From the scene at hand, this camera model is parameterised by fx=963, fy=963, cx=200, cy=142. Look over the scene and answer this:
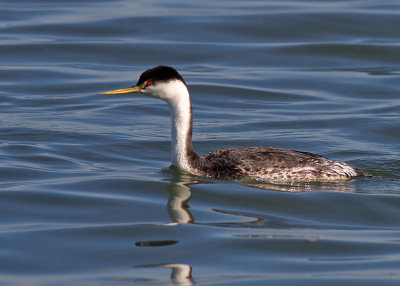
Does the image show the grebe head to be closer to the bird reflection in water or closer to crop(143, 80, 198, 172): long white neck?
crop(143, 80, 198, 172): long white neck

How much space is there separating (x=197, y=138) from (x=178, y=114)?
3.15 m

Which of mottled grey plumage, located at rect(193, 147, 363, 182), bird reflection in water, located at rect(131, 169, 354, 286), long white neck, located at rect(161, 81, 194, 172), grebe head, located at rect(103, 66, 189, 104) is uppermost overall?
grebe head, located at rect(103, 66, 189, 104)

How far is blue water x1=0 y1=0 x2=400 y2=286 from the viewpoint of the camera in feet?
29.5

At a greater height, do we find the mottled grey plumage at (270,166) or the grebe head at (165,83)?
the grebe head at (165,83)

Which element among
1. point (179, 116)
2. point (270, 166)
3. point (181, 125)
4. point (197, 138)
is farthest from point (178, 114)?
point (197, 138)

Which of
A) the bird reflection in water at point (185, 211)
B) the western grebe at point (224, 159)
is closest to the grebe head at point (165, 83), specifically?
the western grebe at point (224, 159)

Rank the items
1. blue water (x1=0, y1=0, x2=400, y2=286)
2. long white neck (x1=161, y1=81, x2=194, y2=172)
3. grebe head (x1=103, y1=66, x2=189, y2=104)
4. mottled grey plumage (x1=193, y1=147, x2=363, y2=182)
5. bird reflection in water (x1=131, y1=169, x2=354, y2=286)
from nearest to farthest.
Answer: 1. bird reflection in water (x1=131, y1=169, x2=354, y2=286)
2. blue water (x1=0, y1=0, x2=400, y2=286)
3. grebe head (x1=103, y1=66, x2=189, y2=104)
4. long white neck (x1=161, y1=81, x2=194, y2=172)
5. mottled grey plumage (x1=193, y1=147, x2=363, y2=182)

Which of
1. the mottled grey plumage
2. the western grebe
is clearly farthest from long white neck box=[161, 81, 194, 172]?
the mottled grey plumage

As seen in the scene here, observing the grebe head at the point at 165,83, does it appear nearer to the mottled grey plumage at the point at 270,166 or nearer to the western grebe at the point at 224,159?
the western grebe at the point at 224,159

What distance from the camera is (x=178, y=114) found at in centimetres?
1189

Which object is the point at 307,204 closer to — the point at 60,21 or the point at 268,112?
the point at 268,112

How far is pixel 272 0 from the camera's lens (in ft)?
85.6

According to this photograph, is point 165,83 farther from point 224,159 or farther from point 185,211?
point 185,211

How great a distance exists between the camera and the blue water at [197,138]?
900 centimetres
